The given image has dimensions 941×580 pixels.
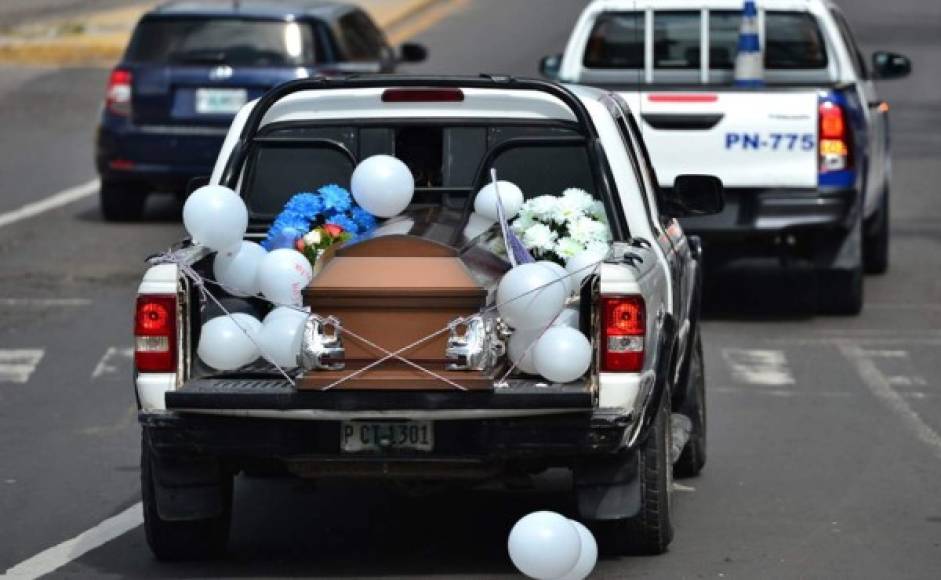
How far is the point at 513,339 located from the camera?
25.7 ft

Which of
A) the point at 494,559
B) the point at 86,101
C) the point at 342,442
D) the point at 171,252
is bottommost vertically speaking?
the point at 86,101

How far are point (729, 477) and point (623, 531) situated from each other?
74.7 inches

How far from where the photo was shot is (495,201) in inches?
338

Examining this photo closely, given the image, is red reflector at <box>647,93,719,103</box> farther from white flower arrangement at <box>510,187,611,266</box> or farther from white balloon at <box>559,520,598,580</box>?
white balloon at <box>559,520,598,580</box>

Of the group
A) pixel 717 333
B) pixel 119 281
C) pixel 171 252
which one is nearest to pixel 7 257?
pixel 119 281

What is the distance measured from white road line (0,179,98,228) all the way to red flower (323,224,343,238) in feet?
36.3

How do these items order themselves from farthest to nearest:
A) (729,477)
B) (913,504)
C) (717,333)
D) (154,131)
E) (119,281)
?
(154,131) < (119,281) < (717,333) < (729,477) < (913,504)

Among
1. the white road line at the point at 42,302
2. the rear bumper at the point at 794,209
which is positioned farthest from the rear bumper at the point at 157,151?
the rear bumper at the point at 794,209

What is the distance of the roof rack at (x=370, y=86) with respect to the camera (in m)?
8.58

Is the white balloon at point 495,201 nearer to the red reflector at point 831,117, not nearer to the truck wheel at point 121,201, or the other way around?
the red reflector at point 831,117

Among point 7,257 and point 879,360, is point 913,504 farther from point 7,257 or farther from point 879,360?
point 7,257

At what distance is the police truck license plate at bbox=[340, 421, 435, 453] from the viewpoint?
773cm

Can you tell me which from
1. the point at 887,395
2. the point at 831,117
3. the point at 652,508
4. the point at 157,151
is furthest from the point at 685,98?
the point at 652,508

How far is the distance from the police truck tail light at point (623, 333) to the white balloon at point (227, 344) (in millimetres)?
1138
